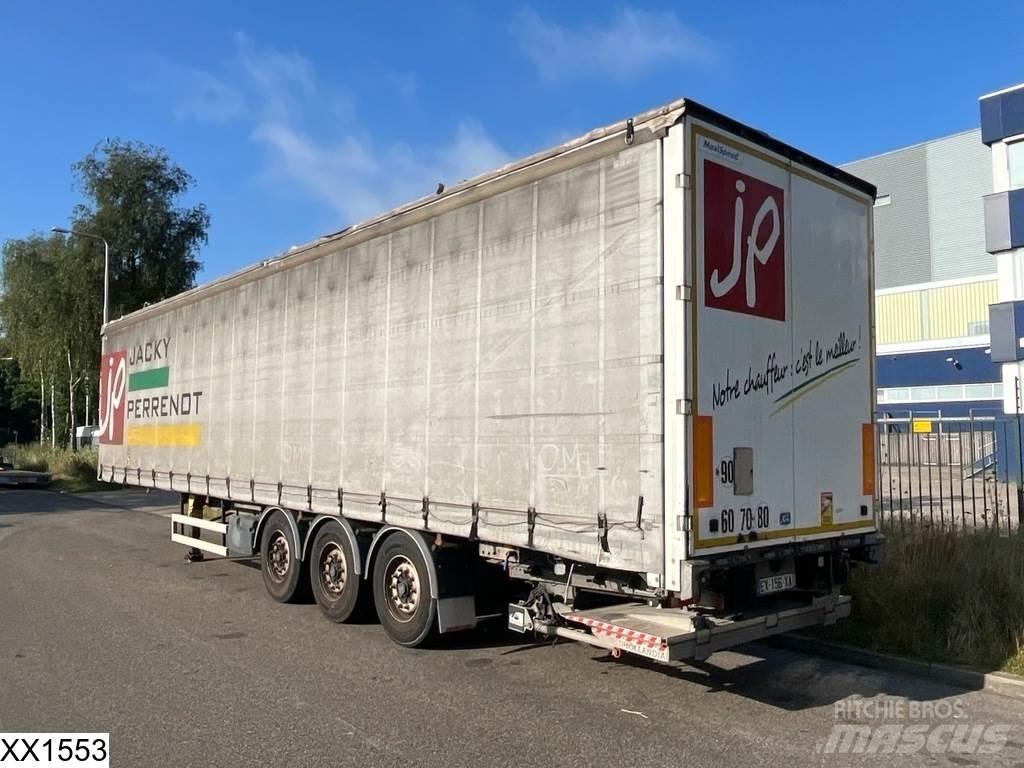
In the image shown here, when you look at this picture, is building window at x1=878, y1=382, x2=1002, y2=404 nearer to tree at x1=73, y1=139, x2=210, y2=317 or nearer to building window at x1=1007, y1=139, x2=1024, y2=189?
building window at x1=1007, y1=139, x2=1024, y2=189

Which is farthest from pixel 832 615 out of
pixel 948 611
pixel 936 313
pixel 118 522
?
pixel 936 313

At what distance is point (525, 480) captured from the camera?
607 cm

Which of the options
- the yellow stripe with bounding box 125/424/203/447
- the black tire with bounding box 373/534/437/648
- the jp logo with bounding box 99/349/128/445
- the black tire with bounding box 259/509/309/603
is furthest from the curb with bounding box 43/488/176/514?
the black tire with bounding box 373/534/437/648

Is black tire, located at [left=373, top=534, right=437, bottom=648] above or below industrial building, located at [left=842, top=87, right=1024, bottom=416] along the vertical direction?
below

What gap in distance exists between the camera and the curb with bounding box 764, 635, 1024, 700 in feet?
19.0

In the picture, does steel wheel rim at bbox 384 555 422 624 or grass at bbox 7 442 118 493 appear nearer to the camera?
steel wheel rim at bbox 384 555 422 624

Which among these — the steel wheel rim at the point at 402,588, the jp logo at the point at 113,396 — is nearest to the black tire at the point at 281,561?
the steel wheel rim at the point at 402,588

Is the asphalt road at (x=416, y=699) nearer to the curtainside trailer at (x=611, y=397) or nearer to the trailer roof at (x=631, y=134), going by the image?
the curtainside trailer at (x=611, y=397)

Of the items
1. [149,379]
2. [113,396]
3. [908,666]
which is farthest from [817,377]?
[113,396]

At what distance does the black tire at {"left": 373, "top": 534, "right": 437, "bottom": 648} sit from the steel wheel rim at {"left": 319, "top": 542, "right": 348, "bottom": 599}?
2.05 feet

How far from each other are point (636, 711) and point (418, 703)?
1484 mm

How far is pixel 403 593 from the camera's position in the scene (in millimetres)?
7320

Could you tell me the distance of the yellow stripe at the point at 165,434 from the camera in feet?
37.6

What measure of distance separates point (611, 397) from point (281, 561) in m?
5.38
